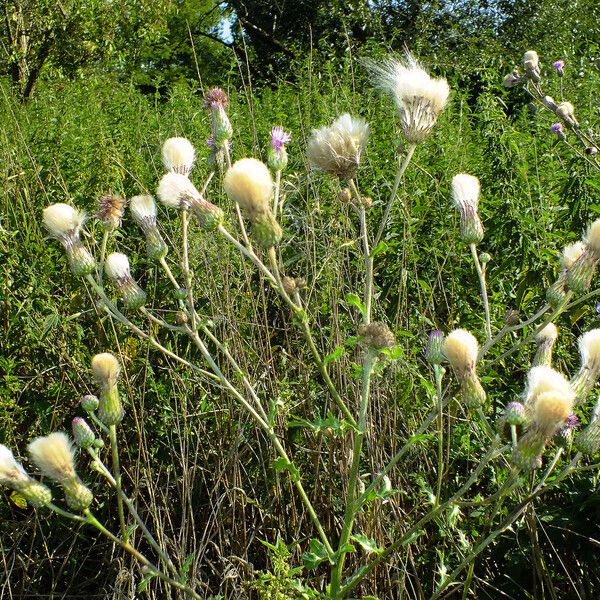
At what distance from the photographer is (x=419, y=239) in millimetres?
3547

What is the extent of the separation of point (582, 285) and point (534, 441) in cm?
37

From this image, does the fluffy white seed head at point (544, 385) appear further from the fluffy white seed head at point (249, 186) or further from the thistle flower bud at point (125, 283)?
the thistle flower bud at point (125, 283)

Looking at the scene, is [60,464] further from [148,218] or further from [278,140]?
[278,140]

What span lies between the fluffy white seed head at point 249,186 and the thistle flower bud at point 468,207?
464 millimetres

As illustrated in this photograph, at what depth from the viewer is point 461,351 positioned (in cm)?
157

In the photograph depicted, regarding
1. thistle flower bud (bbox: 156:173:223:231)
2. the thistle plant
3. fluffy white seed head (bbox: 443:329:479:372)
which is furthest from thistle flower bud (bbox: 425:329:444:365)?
thistle flower bud (bbox: 156:173:223:231)

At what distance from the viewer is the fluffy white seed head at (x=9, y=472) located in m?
1.62

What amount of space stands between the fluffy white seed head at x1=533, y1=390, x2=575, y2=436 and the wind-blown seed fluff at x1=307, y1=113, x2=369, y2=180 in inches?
24.5

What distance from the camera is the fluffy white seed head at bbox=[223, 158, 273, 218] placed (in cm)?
157

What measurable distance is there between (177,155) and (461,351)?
748 millimetres

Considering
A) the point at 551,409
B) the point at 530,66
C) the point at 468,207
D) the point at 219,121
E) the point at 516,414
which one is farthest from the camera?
the point at 530,66

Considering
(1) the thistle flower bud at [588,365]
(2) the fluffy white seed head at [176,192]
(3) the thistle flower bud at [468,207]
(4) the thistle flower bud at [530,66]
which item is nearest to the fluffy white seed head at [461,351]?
(1) the thistle flower bud at [588,365]

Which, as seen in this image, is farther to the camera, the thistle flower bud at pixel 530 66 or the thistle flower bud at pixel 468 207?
the thistle flower bud at pixel 530 66

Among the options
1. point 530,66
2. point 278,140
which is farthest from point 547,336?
point 530,66
